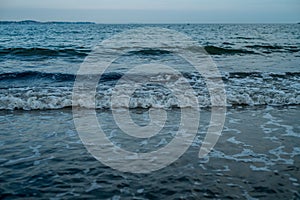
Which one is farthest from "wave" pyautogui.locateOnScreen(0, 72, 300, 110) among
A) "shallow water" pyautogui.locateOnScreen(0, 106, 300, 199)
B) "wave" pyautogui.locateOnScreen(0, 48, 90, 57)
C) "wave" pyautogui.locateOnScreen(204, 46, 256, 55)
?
"wave" pyautogui.locateOnScreen(204, 46, 256, 55)

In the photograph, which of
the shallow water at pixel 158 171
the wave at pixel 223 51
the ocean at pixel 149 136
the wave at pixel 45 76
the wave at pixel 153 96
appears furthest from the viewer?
the wave at pixel 223 51

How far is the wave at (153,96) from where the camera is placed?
305 inches

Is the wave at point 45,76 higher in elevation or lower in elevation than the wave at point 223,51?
lower

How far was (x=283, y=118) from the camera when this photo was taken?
665 cm

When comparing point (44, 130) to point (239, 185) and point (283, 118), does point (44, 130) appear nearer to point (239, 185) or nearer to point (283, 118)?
point (239, 185)

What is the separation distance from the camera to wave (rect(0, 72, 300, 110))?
7750 mm

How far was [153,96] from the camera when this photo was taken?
8398mm

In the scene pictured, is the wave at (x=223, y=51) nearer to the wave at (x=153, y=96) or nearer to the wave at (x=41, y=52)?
the wave at (x=41, y=52)

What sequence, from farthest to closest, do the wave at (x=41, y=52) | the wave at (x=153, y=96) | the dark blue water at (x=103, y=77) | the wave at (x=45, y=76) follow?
1. the wave at (x=41, y=52)
2. the wave at (x=45, y=76)
3. the dark blue water at (x=103, y=77)
4. the wave at (x=153, y=96)

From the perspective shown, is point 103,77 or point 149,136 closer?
point 149,136

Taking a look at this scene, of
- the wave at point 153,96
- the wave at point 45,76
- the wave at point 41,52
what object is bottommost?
the wave at point 153,96

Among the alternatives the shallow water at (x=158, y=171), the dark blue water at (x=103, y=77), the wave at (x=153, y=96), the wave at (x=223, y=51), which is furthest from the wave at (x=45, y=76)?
the wave at (x=223, y=51)

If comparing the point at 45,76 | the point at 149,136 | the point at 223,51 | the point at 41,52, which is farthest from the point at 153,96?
the point at 223,51

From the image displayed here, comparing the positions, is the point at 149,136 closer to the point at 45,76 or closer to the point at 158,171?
the point at 158,171
